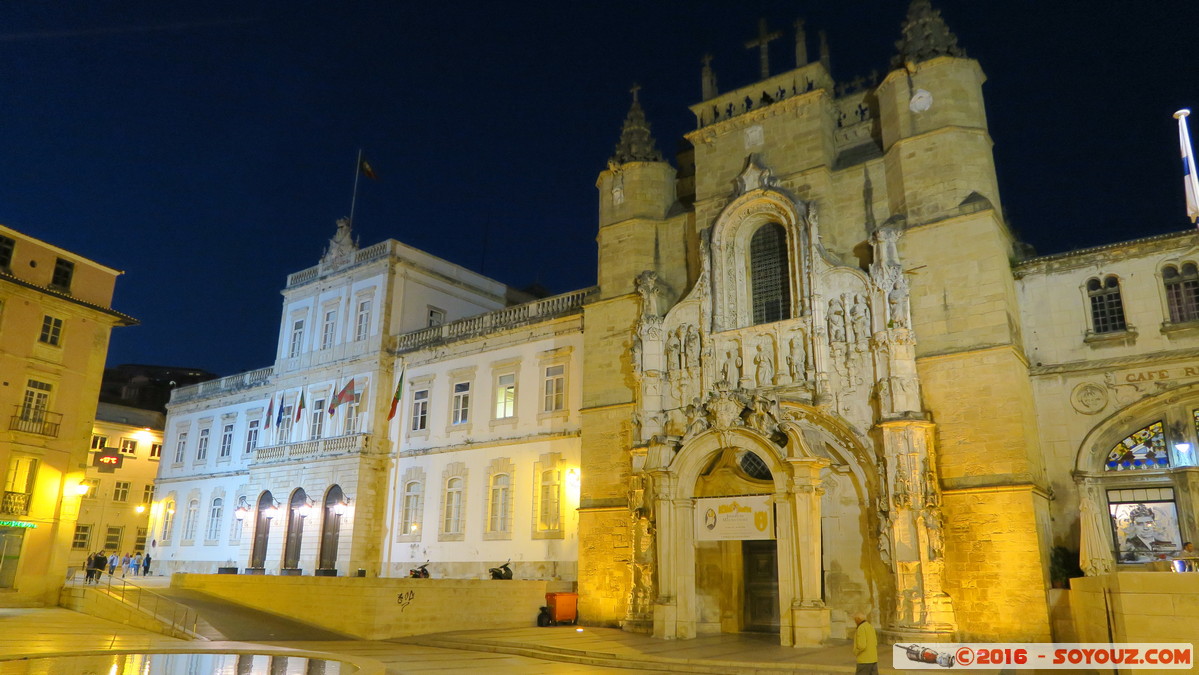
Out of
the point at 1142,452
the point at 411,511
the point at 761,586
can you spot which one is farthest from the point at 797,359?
the point at 411,511

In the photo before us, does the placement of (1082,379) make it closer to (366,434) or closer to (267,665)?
(267,665)

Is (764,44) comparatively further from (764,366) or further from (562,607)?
(562,607)

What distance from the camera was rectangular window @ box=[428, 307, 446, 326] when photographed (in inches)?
1374

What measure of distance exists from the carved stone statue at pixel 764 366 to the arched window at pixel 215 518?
28.5 metres

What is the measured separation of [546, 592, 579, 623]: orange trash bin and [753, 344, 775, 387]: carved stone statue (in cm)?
828

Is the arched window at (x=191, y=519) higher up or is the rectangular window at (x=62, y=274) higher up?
the rectangular window at (x=62, y=274)

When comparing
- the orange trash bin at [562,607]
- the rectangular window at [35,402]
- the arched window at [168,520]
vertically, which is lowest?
the orange trash bin at [562,607]

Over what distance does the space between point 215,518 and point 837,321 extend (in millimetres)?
31697

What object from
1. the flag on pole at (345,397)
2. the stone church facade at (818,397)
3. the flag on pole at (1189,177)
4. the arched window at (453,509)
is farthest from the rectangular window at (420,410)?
the flag on pole at (1189,177)

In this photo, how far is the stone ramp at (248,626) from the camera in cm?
1991

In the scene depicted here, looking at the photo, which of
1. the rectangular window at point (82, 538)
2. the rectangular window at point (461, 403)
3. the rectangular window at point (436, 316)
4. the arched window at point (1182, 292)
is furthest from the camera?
the rectangular window at point (82, 538)

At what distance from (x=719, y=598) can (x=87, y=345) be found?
2348 cm

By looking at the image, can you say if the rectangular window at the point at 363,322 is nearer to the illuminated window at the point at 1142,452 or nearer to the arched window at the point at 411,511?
the arched window at the point at 411,511

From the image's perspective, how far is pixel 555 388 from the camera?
90.9 feet
